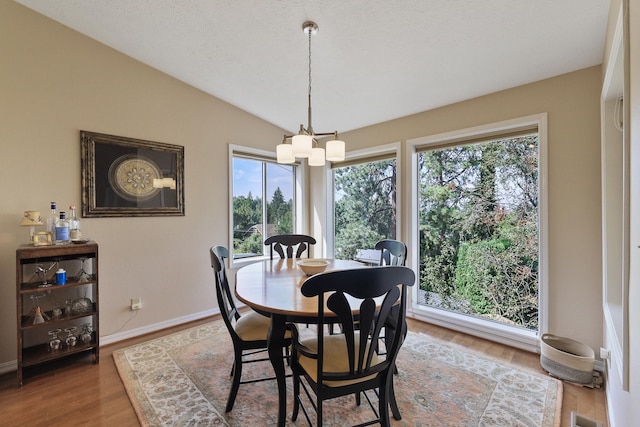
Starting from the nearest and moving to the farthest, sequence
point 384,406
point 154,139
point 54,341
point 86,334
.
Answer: point 384,406
point 54,341
point 86,334
point 154,139

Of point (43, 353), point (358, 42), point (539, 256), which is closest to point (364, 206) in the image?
point (539, 256)

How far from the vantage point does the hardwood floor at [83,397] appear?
1756 millimetres

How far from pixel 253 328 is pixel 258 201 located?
92.6 inches

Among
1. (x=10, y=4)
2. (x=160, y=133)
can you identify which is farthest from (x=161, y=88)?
(x=10, y=4)

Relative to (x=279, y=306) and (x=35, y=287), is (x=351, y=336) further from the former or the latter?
(x=35, y=287)

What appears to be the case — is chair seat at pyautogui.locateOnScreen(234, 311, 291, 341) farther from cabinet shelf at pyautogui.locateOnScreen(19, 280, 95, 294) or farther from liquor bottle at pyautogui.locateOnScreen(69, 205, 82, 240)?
liquor bottle at pyautogui.locateOnScreen(69, 205, 82, 240)

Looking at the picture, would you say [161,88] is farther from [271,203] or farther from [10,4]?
[271,203]

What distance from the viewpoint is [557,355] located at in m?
2.12

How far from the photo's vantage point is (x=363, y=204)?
3.97 meters

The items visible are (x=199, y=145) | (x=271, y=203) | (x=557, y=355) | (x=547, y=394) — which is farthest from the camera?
(x=271, y=203)

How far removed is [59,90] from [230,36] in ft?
5.27

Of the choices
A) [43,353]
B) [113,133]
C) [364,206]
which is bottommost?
[43,353]

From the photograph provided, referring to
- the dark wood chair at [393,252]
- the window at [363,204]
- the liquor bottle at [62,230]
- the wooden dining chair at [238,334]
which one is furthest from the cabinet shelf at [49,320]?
the window at [363,204]

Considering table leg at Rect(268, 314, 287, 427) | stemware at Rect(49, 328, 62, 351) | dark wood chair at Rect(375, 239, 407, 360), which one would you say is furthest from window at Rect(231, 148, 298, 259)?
table leg at Rect(268, 314, 287, 427)
